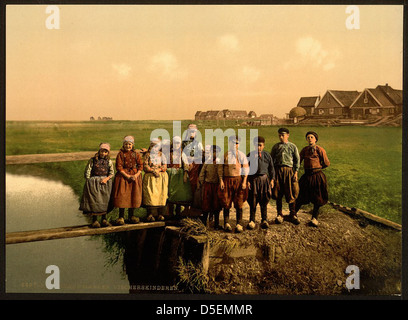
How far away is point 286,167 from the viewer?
5406 mm

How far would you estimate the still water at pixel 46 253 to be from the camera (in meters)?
5.50

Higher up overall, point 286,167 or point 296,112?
point 296,112

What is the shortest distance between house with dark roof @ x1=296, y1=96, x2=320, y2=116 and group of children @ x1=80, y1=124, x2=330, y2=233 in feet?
2.34

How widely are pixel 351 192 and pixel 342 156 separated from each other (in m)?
0.61

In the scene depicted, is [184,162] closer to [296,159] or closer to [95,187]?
[95,187]

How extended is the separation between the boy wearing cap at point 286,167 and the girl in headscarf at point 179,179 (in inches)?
52.2

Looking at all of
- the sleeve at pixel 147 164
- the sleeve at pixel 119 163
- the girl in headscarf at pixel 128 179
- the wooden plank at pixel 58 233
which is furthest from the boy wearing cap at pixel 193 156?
the wooden plank at pixel 58 233

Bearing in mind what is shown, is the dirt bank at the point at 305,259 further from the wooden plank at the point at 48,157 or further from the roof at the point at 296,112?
the wooden plank at the point at 48,157

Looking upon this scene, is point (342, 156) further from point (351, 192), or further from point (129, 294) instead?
point (129, 294)

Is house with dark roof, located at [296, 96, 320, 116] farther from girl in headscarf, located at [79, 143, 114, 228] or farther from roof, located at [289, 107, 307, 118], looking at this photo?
girl in headscarf, located at [79, 143, 114, 228]

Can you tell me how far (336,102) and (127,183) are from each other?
3.67 metres

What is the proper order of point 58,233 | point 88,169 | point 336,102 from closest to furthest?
point 58,233, point 88,169, point 336,102

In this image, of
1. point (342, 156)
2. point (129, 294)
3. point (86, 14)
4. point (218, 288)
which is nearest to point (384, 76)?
point (342, 156)

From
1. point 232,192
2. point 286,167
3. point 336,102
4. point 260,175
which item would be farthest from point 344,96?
point 232,192
